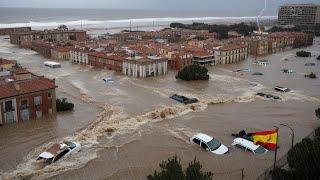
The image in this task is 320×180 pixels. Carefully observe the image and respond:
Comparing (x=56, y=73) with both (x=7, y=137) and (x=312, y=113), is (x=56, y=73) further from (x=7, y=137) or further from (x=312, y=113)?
(x=312, y=113)

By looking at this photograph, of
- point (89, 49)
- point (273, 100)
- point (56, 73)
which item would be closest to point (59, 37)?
point (89, 49)

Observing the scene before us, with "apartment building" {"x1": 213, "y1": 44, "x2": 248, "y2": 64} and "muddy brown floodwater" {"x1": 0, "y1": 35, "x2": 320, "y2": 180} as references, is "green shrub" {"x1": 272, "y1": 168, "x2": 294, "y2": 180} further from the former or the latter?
"apartment building" {"x1": 213, "y1": 44, "x2": 248, "y2": 64}

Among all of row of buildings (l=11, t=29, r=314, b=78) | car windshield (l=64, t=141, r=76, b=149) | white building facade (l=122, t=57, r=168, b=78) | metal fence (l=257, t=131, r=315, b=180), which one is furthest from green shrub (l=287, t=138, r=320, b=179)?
row of buildings (l=11, t=29, r=314, b=78)

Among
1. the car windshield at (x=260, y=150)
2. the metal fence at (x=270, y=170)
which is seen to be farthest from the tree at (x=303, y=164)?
the car windshield at (x=260, y=150)

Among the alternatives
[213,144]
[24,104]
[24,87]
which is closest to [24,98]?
[24,104]

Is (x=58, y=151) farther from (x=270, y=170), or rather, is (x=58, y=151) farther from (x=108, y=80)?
(x=108, y=80)

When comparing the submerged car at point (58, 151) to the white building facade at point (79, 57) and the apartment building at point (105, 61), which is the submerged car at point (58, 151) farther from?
the white building facade at point (79, 57)
